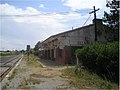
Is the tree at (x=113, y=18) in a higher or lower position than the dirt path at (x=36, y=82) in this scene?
higher

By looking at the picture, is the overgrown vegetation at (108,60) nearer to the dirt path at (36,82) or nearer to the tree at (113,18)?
the dirt path at (36,82)

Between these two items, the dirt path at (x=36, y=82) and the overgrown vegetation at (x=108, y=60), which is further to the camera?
the overgrown vegetation at (x=108, y=60)

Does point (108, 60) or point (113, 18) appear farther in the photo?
point (113, 18)

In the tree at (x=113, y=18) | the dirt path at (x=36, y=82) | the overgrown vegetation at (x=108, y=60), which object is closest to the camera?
the dirt path at (x=36, y=82)

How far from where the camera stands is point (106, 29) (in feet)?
142

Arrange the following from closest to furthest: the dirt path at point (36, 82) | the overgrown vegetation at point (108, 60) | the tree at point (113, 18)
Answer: the dirt path at point (36, 82) → the overgrown vegetation at point (108, 60) → the tree at point (113, 18)

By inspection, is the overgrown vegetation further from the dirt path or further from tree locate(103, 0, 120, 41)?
tree locate(103, 0, 120, 41)

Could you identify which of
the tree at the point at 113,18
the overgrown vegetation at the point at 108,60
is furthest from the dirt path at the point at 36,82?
the tree at the point at 113,18

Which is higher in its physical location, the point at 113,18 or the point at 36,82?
the point at 113,18

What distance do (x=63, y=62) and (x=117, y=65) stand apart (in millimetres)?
26381

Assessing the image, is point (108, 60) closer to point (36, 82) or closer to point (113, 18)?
point (36, 82)

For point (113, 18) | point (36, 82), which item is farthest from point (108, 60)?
point (113, 18)

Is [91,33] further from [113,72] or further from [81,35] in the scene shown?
[113,72]

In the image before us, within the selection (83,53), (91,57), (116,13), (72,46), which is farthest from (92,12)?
(91,57)
